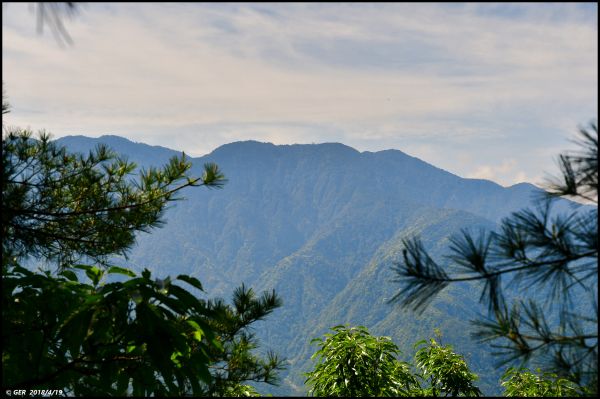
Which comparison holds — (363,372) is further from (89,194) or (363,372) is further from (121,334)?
(89,194)

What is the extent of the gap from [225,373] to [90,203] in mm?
3747

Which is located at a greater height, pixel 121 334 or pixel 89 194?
pixel 89 194

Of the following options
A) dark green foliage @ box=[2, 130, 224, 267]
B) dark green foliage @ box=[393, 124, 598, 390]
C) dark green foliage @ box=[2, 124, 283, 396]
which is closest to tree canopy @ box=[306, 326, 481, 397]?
dark green foliage @ box=[2, 124, 283, 396]

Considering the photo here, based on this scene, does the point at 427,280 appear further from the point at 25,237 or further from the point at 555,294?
the point at 25,237

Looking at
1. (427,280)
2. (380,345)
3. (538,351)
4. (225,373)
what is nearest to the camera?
(538,351)

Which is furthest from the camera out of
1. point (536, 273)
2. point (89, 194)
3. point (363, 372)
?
point (89, 194)

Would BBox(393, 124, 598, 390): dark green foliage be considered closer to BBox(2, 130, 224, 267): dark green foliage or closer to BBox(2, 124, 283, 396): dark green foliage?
BBox(2, 124, 283, 396): dark green foliage

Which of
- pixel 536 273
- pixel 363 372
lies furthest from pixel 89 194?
pixel 536 273

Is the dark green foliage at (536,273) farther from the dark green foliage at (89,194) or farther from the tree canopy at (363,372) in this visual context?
the dark green foliage at (89,194)

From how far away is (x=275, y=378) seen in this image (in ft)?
16.9

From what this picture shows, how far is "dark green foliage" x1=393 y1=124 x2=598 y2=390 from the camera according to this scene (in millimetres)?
3273

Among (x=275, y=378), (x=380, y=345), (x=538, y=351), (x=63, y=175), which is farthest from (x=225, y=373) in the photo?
(x=63, y=175)

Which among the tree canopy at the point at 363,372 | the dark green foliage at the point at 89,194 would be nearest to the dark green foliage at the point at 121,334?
the tree canopy at the point at 363,372

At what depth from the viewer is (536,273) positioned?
341 centimetres
